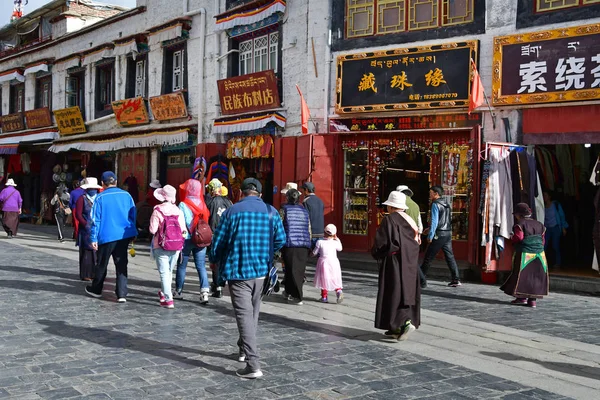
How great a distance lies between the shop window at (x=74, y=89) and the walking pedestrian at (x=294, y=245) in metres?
18.2

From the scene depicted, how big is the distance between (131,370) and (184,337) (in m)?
1.44

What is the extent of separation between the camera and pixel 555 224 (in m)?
13.8

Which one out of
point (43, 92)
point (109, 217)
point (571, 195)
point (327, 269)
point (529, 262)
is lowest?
point (327, 269)

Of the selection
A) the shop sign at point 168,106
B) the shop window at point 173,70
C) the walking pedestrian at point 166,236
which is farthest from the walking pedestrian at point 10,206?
the walking pedestrian at point 166,236

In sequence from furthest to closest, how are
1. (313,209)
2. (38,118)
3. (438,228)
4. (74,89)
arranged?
(38,118)
(74,89)
(438,228)
(313,209)

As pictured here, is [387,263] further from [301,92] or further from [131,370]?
[301,92]

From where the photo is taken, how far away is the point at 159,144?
20.7m

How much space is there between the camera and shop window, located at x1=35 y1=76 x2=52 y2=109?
27.7 m

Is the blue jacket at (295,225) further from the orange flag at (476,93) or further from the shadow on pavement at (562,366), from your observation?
the orange flag at (476,93)

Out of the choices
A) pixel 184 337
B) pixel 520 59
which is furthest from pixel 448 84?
pixel 184 337

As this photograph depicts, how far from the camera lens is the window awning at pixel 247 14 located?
16.7 meters

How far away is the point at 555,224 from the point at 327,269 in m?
6.13

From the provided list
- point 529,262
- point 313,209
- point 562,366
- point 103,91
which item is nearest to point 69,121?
point 103,91

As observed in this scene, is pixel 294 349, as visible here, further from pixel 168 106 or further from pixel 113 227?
pixel 168 106
